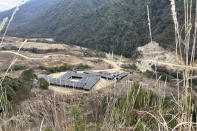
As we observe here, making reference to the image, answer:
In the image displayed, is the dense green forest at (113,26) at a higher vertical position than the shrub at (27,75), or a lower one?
higher

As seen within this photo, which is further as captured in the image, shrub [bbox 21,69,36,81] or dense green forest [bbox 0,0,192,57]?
dense green forest [bbox 0,0,192,57]

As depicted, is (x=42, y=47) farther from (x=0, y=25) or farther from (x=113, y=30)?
(x=0, y=25)

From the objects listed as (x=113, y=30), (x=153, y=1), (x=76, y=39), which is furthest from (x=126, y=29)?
(x=76, y=39)

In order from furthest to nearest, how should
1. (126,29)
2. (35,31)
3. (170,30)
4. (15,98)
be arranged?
(35,31), (126,29), (170,30), (15,98)

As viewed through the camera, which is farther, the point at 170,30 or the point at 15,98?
the point at 170,30

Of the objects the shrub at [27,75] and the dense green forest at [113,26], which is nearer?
the shrub at [27,75]

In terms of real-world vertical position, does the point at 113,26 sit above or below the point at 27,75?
above

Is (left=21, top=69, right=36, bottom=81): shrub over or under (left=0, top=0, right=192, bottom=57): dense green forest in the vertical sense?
under

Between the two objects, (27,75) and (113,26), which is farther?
(113,26)
